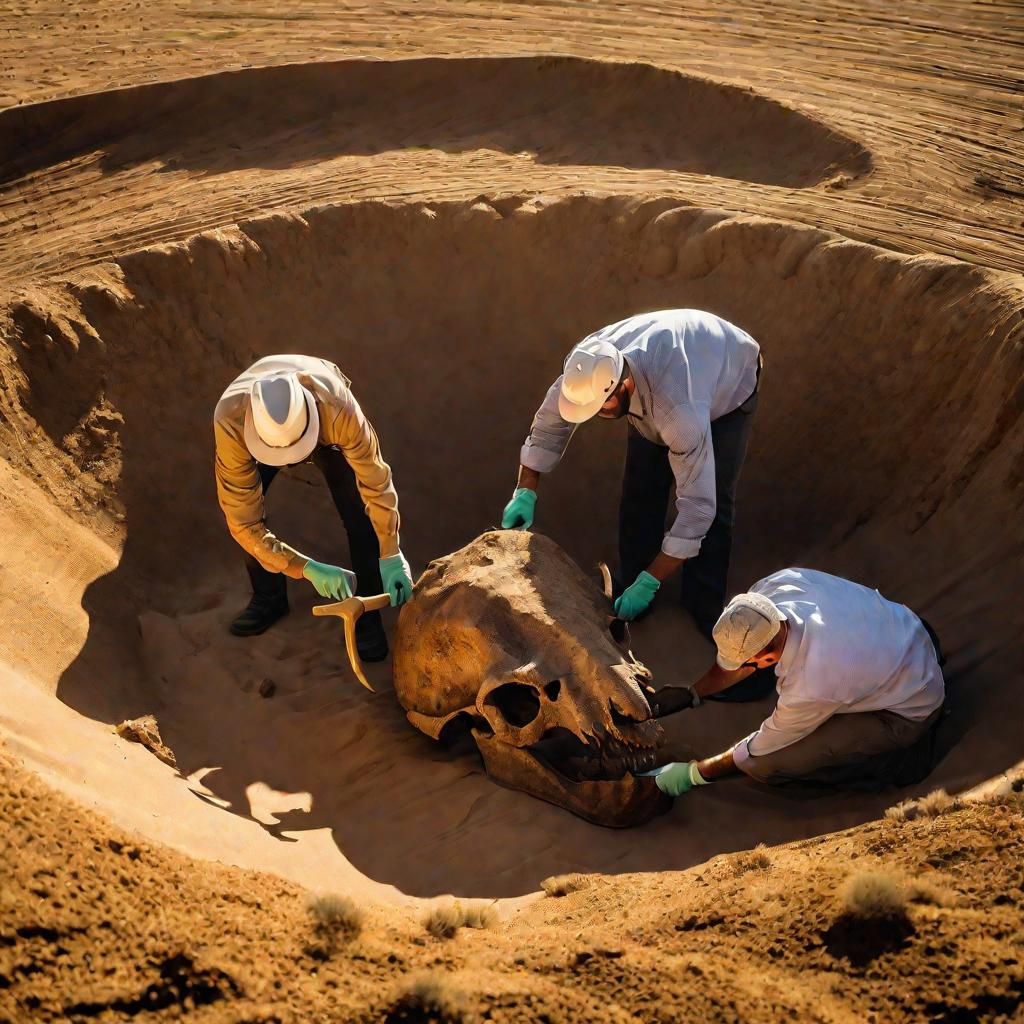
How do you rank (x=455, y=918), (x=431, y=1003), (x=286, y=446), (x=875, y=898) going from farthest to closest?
(x=286, y=446)
(x=455, y=918)
(x=875, y=898)
(x=431, y=1003)

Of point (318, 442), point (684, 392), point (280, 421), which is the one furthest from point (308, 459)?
point (684, 392)

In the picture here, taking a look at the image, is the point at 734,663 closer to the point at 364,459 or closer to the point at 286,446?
the point at 364,459

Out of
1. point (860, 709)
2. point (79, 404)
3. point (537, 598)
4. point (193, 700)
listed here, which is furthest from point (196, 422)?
point (860, 709)

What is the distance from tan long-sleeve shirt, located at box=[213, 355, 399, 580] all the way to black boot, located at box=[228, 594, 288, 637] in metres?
0.79

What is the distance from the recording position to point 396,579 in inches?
218

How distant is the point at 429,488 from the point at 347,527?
1.60 meters

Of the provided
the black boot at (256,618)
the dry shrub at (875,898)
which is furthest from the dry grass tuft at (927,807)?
the black boot at (256,618)

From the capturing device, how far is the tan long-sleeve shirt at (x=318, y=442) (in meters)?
5.14

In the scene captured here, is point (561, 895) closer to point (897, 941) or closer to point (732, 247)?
point (897, 941)

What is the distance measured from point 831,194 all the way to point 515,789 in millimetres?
4742

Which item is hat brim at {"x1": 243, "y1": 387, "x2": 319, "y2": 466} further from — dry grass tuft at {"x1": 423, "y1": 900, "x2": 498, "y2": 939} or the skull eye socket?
dry grass tuft at {"x1": 423, "y1": 900, "x2": 498, "y2": 939}

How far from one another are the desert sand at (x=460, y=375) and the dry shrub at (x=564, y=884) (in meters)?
0.09

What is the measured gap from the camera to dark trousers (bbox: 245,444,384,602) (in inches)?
221

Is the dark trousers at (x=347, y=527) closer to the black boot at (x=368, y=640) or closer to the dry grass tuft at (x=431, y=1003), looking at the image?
the black boot at (x=368, y=640)
